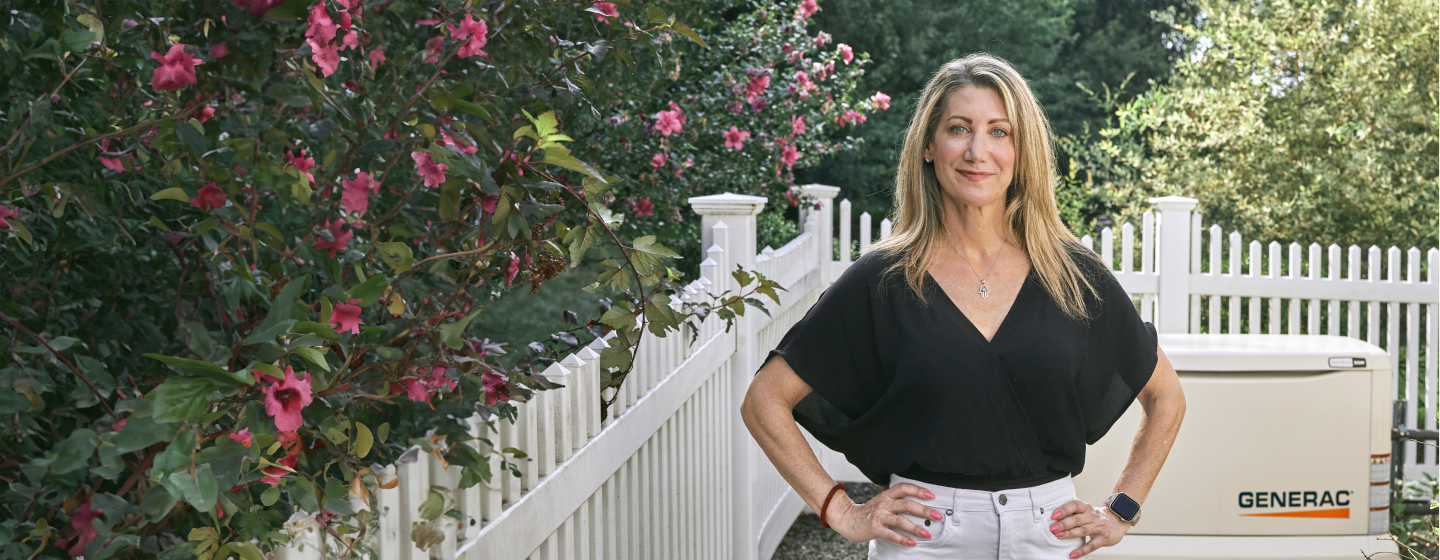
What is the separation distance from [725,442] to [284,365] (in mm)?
2585

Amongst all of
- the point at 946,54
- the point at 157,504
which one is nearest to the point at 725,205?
the point at 157,504

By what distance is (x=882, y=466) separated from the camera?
212 centimetres

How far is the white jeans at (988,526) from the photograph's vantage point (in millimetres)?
2000

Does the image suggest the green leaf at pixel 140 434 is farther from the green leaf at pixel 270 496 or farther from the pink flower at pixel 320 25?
the pink flower at pixel 320 25

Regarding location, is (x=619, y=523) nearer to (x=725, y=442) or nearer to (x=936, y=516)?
(x=936, y=516)

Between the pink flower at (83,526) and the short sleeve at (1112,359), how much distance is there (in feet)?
5.43

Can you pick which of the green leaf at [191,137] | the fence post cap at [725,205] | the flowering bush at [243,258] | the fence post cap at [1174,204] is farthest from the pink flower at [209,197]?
the fence post cap at [1174,204]

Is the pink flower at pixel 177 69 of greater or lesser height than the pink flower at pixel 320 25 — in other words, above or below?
below

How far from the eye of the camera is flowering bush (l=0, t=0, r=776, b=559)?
117cm

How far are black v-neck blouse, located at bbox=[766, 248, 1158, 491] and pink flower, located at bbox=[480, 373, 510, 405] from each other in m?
0.69

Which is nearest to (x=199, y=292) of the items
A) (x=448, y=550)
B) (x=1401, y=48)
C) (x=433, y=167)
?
(x=433, y=167)

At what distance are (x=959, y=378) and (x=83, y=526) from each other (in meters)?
1.40

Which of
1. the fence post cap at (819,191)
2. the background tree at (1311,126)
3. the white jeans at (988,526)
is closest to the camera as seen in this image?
the white jeans at (988,526)

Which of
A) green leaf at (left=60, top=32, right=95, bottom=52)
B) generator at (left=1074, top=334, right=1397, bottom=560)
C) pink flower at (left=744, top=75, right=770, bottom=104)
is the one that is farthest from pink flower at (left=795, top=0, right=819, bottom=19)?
green leaf at (left=60, top=32, right=95, bottom=52)
